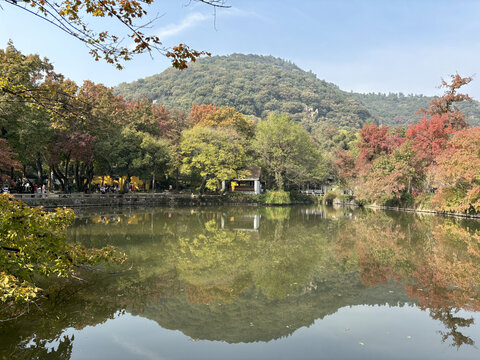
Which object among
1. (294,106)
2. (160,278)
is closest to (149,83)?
(294,106)

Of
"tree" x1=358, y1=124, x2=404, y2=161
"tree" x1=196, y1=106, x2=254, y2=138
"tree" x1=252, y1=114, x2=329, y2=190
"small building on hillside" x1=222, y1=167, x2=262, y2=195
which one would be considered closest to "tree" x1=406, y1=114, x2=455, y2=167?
"tree" x1=358, y1=124, x2=404, y2=161

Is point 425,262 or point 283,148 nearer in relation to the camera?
point 425,262

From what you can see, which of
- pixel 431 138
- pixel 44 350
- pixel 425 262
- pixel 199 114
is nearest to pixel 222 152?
pixel 199 114

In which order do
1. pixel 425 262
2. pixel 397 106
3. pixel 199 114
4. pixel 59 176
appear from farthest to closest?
pixel 397 106, pixel 199 114, pixel 59 176, pixel 425 262

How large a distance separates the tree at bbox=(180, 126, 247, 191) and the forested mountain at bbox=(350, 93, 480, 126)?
101777 mm

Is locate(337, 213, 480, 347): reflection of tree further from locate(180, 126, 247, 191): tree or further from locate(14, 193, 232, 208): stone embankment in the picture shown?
locate(14, 193, 232, 208): stone embankment

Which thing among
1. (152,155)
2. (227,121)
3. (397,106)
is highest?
(397,106)

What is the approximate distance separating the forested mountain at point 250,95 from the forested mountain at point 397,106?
21.0 metres

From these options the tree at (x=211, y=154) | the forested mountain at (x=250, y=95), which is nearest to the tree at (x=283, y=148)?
the tree at (x=211, y=154)

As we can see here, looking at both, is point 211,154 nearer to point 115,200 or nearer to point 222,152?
point 222,152

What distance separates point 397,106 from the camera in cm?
16588

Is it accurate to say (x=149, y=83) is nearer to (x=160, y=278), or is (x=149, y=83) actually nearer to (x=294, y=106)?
(x=294, y=106)

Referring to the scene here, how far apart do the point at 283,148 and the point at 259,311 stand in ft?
102

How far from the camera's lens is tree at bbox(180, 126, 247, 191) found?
33969 mm
